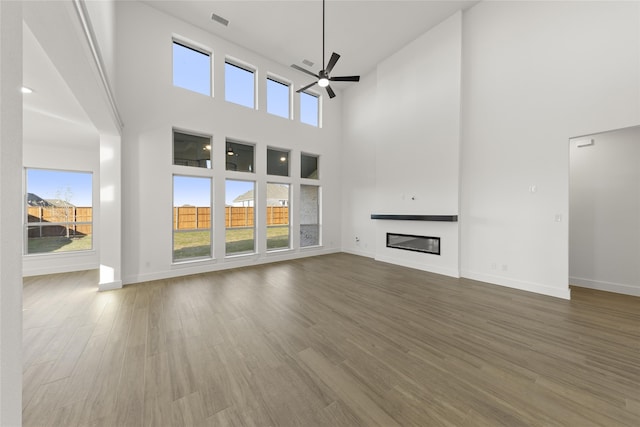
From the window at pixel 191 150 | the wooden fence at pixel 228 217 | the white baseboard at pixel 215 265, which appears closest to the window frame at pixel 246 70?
the window at pixel 191 150

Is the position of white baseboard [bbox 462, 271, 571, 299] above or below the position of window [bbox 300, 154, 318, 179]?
below

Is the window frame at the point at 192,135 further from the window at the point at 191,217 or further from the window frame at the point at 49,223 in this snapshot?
the window frame at the point at 49,223

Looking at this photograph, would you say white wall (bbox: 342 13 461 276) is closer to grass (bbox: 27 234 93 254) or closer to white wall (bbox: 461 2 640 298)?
white wall (bbox: 461 2 640 298)

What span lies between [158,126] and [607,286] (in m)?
8.95

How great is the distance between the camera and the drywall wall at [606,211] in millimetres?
4043

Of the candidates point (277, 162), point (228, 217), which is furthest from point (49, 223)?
point (277, 162)

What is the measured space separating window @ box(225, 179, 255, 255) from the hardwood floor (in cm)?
206

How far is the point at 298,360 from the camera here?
2250 millimetres

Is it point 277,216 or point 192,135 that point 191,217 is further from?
point 277,216

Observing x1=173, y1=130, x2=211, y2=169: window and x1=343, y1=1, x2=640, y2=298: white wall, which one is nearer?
x1=343, y1=1, x2=640, y2=298: white wall

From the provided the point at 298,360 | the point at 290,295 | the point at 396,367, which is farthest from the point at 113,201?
the point at 396,367

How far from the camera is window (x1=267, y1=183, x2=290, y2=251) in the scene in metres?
6.57

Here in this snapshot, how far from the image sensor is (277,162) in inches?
267

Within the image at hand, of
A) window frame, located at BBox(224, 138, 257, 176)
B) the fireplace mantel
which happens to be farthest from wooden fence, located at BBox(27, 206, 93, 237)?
the fireplace mantel
